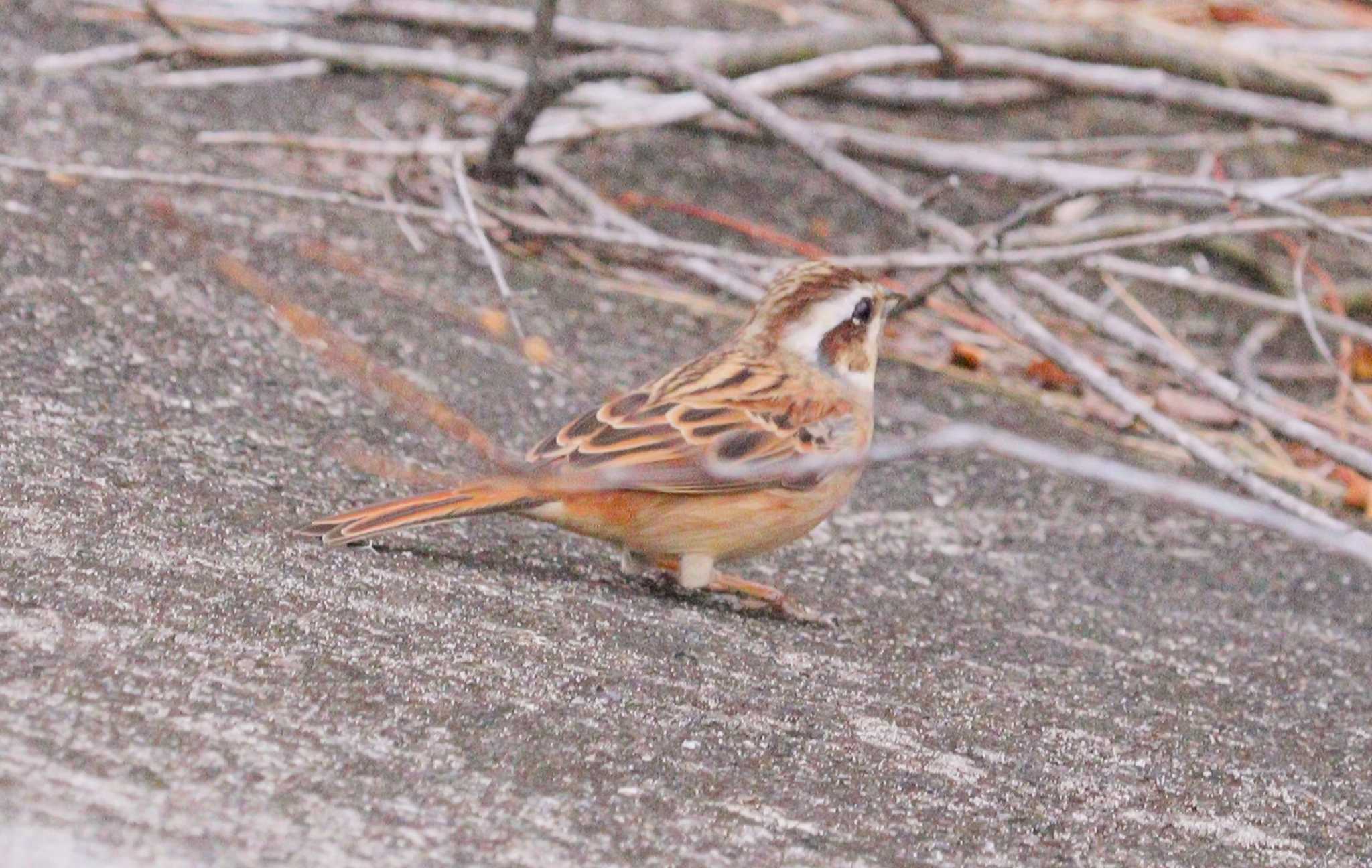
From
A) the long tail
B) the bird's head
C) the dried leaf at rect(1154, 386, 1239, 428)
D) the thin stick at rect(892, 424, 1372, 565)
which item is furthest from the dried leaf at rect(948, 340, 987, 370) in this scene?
the thin stick at rect(892, 424, 1372, 565)

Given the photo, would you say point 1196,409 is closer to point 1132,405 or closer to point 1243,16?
point 1132,405

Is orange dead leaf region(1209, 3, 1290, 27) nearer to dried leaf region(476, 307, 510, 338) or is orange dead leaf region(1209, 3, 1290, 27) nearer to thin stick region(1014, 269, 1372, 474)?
thin stick region(1014, 269, 1372, 474)

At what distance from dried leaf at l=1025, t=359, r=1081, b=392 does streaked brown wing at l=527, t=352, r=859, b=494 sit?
1.78 meters

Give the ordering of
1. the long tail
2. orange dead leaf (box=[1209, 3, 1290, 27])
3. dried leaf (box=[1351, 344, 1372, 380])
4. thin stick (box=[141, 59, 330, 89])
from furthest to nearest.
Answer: orange dead leaf (box=[1209, 3, 1290, 27]), dried leaf (box=[1351, 344, 1372, 380]), thin stick (box=[141, 59, 330, 89]), the long tail

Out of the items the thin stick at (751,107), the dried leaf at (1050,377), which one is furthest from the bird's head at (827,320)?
the dried leaf at (1050,377)

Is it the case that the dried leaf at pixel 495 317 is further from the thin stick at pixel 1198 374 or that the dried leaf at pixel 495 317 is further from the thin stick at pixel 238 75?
the thin stick at pixel 238 75

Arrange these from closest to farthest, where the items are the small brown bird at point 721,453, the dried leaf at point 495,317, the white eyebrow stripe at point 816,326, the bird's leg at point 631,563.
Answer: the small brown bird at point 721,453 < the bird's leg at point 631,563 < the white eyebrow stripe at point 816,326 < the dried leaf at point 495,317

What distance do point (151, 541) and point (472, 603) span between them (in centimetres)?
62

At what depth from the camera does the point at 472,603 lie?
351 centimetres

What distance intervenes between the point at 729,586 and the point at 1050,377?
2.28 meters

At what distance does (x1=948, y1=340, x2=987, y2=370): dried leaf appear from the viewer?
606 centimetres

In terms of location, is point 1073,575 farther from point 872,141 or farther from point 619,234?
point 872,141

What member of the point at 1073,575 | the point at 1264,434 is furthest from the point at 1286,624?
the point at 1264,434

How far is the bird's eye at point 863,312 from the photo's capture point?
181 inches
